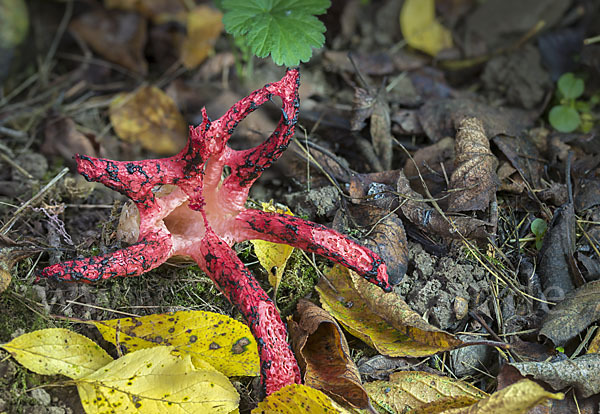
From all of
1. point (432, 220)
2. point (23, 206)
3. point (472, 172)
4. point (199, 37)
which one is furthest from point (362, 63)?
point (23, 206)

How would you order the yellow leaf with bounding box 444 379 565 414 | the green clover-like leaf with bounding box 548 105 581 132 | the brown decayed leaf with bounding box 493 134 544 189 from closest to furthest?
the yellow leaf with bounding box 444 379 565 414, the brown decayed leaf with bounding box 493 134 544 189, the green clover-like leaf with bounding box 548 105 581 132

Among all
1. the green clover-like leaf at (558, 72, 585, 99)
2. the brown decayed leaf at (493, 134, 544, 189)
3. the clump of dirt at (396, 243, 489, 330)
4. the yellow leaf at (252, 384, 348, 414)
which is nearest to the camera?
the yellow leaf at (252, 384, 348, 414)

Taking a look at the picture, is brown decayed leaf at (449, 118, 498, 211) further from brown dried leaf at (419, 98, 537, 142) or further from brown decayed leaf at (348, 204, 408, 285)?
brown decayed leaf at (348, 204, 408, 285)

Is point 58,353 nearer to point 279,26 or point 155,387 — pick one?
point 155,387

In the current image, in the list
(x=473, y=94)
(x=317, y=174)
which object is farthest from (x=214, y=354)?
(x=473, y=94)

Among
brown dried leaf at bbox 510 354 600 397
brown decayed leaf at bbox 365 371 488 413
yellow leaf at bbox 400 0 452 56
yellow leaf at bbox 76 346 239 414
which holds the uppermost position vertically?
yellow leaf at bbox 400 0 452 56

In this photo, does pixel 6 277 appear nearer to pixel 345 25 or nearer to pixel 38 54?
pixel 38 54

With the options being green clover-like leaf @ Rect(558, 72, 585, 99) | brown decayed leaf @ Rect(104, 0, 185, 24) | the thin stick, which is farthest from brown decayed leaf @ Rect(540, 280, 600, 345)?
brown decayed leaf @ Rect(104, 0, 185, 24)
